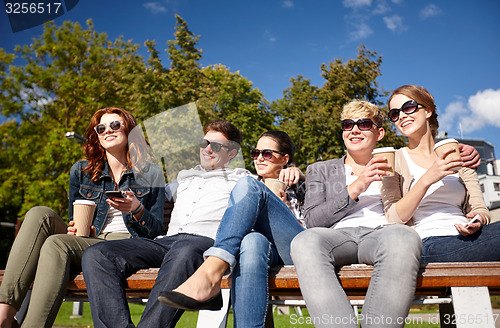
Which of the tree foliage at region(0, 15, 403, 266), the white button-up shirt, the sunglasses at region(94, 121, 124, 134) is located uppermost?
the tree foliage at region(0, 15, 403, 266)

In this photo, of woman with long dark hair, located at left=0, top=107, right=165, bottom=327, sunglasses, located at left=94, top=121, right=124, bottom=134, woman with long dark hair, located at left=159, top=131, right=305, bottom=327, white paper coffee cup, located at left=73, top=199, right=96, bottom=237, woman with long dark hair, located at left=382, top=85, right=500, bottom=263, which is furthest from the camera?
sunglasses, located at left=94, top=121, right=124, bottom=134

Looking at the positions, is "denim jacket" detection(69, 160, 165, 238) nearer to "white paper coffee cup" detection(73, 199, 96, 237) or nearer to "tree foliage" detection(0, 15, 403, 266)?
"white paper coffee cup" detection(73, 199, 96, 237)

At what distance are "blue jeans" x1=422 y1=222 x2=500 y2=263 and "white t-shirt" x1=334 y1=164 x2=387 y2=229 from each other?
0.34 meters

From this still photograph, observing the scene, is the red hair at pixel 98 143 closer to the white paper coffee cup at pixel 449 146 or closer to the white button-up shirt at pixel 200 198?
the white button-up shirt at pixel 200 198

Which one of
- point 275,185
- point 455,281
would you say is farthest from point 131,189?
point 455,281

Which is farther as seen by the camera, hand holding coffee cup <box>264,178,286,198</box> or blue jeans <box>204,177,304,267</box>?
hand holding coffee cup <box>264,178,286,198</box>

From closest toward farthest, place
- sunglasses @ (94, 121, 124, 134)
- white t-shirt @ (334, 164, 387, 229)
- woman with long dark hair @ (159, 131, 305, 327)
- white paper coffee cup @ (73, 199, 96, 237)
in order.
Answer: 1. woman with long dark hair @ (159, 131, 305, 327)
2. white t-shirt @ (334, 164, 387, 229)
3. white paper coffee cup @ (73, 199, 96, 237)
4. sunglasses @ (94, 121, 124, 134)

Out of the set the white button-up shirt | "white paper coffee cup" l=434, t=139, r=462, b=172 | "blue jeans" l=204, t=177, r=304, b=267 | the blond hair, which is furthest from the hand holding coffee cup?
"white paper coffee cup" l=434, t=139, r=462, b=172

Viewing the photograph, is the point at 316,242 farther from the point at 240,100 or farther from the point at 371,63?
the point at 371,63

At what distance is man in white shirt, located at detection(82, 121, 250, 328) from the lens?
2.40 metres

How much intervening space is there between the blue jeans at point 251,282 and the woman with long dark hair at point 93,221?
3.17 feet

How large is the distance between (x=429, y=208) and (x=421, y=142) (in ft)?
1.60

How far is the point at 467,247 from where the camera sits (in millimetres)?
2479

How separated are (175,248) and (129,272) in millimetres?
318
